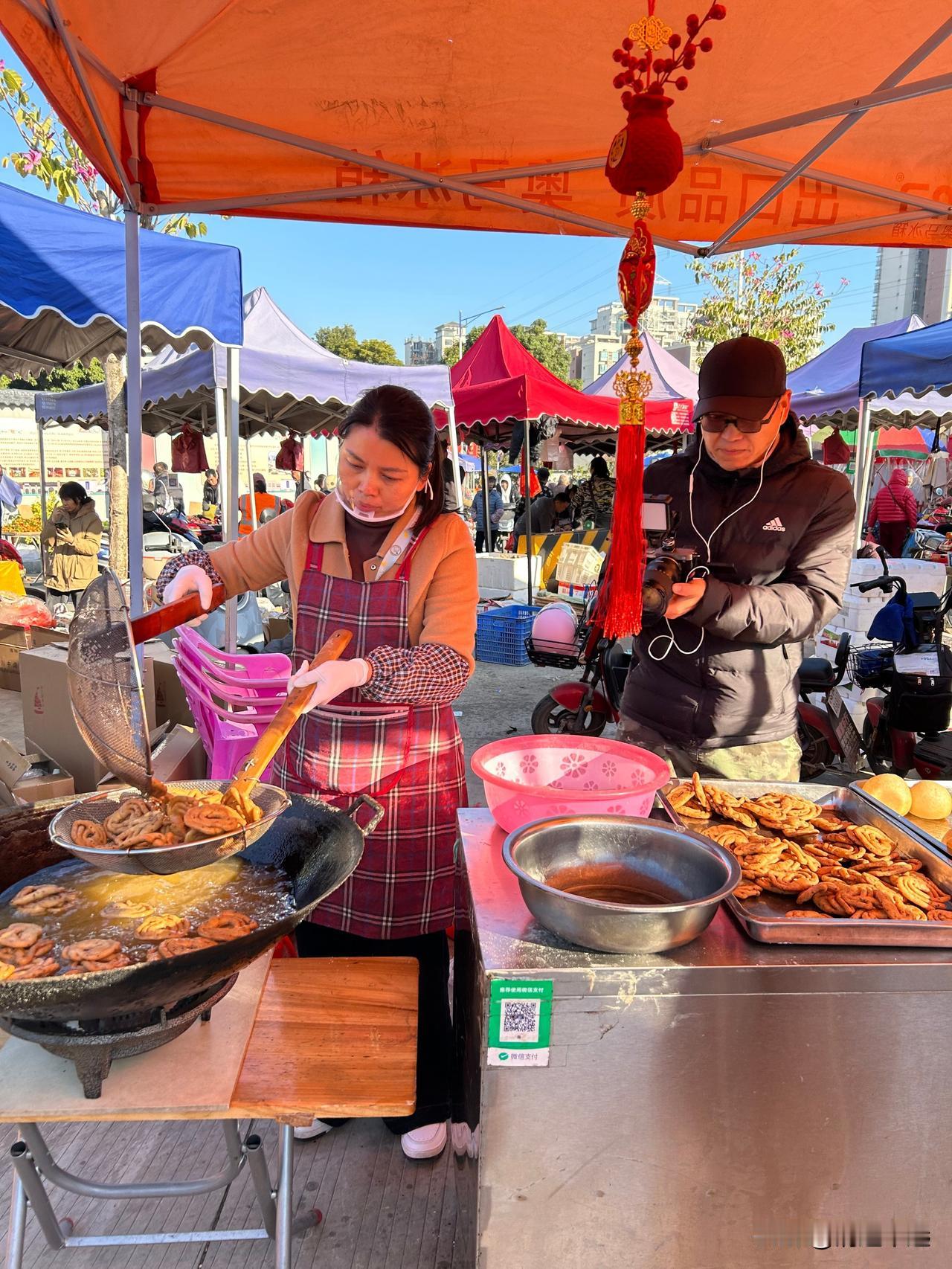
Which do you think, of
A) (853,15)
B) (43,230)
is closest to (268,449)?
(43,230)

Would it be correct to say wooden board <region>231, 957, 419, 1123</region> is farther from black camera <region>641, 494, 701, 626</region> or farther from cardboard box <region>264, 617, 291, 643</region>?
cardboard box <region>264, 617, 291, 643</region>

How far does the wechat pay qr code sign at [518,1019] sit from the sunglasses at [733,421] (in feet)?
5.16

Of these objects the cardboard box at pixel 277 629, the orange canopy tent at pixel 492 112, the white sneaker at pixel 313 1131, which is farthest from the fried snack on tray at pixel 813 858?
the cardboard box at pixel 277 629

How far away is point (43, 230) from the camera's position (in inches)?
138

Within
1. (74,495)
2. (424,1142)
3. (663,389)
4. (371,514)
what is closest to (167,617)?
(371,514)

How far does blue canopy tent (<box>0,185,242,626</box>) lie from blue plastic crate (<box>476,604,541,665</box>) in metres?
4.65

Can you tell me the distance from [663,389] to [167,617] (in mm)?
12076

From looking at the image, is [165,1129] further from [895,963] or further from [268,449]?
[268,449]

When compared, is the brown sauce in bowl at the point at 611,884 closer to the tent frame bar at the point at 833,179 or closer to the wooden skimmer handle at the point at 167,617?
the wooden skimmer handle at the point at 167,617

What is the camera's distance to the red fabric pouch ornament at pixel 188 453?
40.7 feet

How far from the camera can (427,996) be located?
6.66ft

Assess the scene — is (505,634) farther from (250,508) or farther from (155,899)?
(155,899)

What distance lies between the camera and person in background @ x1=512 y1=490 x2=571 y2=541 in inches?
561

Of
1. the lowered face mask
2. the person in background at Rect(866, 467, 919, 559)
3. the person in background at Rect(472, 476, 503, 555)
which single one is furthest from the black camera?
the person in background at Rect(472, 476, 503, 555)
